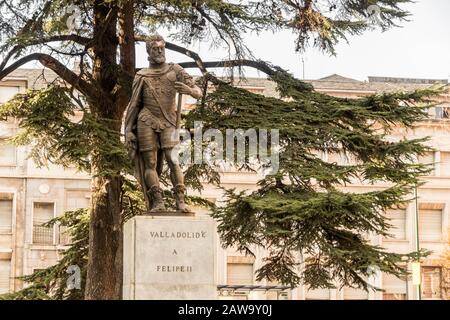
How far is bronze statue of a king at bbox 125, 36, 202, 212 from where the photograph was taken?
19000mm

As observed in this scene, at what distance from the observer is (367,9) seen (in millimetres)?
26953

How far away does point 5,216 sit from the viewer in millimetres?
50469

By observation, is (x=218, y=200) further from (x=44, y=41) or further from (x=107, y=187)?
(x=44, y=41)

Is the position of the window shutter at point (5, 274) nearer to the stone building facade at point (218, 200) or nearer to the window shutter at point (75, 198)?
the stone building facade at point (218, 200)

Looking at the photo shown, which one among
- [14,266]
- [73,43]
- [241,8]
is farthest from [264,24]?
[14,266]

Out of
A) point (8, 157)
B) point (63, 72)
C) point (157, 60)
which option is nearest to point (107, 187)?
point (63, 72)

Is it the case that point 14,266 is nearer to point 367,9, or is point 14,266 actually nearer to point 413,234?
point 413,234

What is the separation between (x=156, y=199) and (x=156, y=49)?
7.42ft

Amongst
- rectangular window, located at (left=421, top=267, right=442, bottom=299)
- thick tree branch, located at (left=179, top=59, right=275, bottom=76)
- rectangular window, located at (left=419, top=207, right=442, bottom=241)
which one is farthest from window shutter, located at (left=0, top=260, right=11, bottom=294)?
thick tree branch, located at (left=179, top=59, right=275, bottom=76)

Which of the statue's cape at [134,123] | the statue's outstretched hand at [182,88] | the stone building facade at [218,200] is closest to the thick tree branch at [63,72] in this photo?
the statue's cape at [134,123]

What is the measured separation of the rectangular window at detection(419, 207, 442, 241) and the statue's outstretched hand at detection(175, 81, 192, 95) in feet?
118

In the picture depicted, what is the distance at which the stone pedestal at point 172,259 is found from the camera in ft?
59.5

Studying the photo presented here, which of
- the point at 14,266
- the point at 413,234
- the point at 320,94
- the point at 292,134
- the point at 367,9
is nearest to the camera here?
the point at 292,134

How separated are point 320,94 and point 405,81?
32945mm
